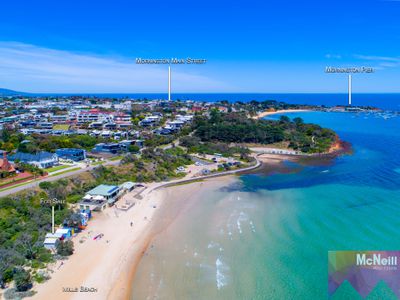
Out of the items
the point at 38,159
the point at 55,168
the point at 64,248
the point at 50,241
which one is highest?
the point at 38,159

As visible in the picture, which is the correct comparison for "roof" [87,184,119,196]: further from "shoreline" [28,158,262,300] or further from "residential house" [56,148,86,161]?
"residential house" [56,148,86,161]

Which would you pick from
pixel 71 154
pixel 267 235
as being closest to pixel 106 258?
pixel 267 235

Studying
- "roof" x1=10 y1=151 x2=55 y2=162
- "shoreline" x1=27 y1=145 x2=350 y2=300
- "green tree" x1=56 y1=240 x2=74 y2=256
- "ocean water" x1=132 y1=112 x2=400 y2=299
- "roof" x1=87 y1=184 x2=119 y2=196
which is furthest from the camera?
"roof" x1=10 y1=151 x2=55 y2=162

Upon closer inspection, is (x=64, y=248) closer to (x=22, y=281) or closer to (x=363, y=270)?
(x=22, y=281)

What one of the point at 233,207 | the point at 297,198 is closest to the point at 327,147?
the point at 297,198

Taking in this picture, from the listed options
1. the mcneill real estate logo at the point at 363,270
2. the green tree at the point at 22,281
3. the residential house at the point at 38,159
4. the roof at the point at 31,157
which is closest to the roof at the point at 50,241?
the green tree at the point at 22,281

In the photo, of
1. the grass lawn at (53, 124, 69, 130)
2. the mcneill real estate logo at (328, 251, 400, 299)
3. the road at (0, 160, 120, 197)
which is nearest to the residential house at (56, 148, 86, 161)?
the road at (0, 160, 120, 197)

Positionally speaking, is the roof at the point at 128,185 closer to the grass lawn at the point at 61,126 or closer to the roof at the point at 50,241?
the roof at the point at 50,241
